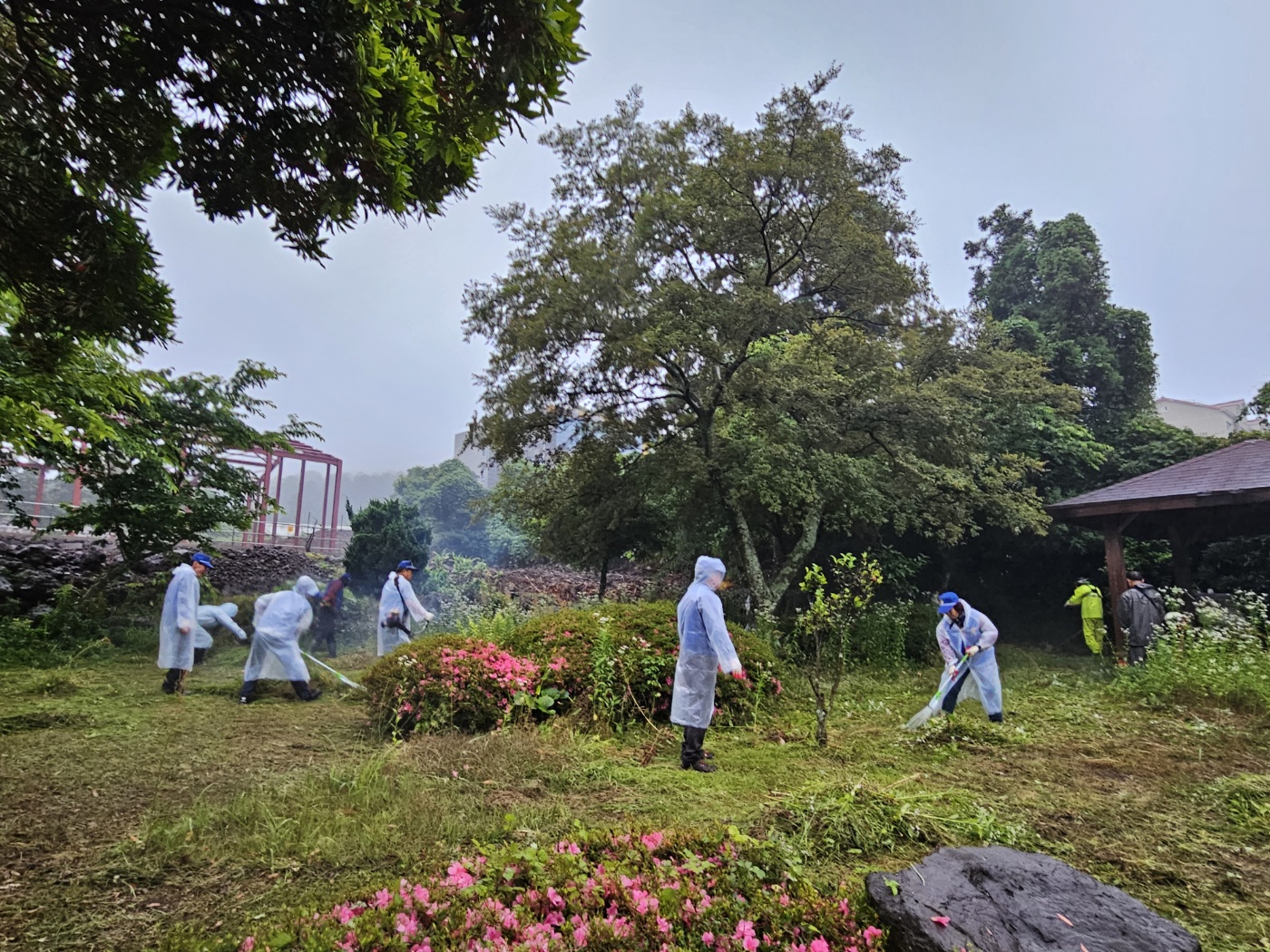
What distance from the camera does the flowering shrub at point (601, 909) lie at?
220 cm

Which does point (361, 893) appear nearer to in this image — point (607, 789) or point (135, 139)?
point (607, 789)

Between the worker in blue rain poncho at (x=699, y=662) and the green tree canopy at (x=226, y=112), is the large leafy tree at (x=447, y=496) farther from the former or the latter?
the green tree canopy at (x=226, y=112)

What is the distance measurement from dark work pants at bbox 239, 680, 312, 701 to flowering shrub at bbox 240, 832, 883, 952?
17.3ft

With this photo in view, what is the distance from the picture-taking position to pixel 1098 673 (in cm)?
903

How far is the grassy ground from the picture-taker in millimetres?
2684

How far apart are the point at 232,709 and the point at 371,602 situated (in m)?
7.29

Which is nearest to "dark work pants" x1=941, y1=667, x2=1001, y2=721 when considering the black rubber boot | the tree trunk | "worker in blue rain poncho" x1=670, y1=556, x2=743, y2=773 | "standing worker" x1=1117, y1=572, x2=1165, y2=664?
"worker in blue rain poncho" x1=670, y1=556, x2=743, y2=773

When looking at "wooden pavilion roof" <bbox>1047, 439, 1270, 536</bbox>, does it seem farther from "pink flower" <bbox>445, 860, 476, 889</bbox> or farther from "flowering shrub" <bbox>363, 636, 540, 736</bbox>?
"pink flower" <bbox>445, 860, 476, 889</bbox>

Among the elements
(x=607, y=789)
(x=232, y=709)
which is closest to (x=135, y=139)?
(x=607, y=789)

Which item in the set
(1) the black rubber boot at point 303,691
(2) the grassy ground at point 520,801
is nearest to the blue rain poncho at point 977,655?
(2) the grassy ground at point 520,801

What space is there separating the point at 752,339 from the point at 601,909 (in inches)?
310

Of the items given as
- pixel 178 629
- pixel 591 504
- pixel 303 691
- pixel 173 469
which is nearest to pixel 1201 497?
pixel 591 504

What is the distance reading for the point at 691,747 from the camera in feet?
15.9

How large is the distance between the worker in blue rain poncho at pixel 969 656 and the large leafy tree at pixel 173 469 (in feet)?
31.4
